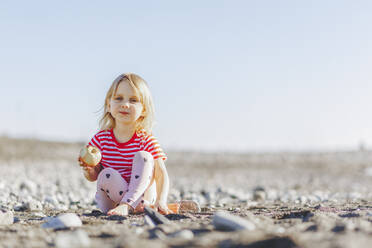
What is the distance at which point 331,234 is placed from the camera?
80.2 inches

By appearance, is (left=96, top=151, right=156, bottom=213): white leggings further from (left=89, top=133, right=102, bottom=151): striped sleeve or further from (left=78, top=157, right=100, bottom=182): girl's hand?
(left=89, top=133, right=102, bottom=151): striped sleeve

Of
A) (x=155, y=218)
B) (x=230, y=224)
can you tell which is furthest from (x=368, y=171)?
(x=230, y=224)

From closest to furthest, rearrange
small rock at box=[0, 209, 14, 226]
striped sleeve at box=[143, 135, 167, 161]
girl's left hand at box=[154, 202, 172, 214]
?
small rock at box=[0, 209, 14, 226] < girl's left hand at box=[154, 202, 172, 214] < striped sleeve at box=[143, 135, 167, 161]

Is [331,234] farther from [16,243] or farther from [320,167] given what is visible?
[320,167]

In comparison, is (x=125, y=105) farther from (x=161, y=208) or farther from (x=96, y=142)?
(x=161, y=208)

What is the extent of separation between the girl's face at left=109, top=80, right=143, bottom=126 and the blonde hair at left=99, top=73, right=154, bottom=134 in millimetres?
38

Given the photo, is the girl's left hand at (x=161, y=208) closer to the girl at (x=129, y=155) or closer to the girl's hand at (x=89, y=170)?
the girl at (x=129, y=155)

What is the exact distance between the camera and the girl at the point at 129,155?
11.5 ft

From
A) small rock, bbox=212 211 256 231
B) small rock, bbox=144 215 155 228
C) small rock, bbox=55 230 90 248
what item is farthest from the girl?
small rock, bbox=55 230 90 248

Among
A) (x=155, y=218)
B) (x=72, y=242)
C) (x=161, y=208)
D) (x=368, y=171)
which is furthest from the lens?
(x=368, y=171)

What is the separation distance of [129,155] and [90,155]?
369mm

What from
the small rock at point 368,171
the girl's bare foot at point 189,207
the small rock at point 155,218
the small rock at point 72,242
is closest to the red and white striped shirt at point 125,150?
the girl's bare foot at point 189,207

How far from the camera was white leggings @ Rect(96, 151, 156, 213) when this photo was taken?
3.46 metres

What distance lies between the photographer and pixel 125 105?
362 cm
